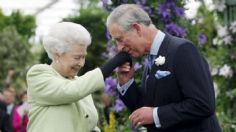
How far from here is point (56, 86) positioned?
3717mm

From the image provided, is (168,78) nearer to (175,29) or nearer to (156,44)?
(156,44)

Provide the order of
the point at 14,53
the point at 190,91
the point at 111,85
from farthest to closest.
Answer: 1. the point at 14,53
2. the point at 111,85
3. the point at 190,91

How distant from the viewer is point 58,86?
3.71 m

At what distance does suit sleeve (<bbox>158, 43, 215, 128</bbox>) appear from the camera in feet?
11.8

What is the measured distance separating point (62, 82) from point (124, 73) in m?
0.43

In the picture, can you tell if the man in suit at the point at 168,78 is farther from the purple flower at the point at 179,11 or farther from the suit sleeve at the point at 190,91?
the purple flower at the point at 179,11

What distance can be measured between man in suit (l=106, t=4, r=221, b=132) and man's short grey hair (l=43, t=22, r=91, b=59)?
0.16 metres

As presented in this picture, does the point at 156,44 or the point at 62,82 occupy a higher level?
the point at 156,44

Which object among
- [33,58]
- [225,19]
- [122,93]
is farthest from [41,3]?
[122,93]

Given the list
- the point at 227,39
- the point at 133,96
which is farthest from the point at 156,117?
the point at 227,39

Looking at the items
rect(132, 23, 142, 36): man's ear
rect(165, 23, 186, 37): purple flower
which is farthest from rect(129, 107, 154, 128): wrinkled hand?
rect(165, 23, 186, 37): purple flower

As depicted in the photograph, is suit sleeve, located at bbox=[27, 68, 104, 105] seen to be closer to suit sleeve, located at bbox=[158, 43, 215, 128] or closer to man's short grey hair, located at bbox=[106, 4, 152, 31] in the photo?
man's short grey hair, located at bbox=[106, 4, 152, 31]

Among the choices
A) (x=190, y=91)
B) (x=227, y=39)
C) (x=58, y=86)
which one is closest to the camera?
(x=190, y=91)

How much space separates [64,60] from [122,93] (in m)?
0.45
